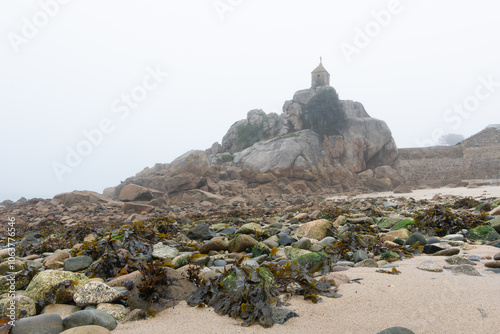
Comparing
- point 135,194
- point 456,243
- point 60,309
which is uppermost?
point 60,309

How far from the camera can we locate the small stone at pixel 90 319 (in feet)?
6.97

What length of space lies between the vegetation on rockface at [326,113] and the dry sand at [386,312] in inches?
Result: 1132

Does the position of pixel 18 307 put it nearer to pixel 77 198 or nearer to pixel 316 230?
pixel 316 230

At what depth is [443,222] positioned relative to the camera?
5176 millimetres

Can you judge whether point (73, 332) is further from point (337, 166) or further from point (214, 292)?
point (337, 166)

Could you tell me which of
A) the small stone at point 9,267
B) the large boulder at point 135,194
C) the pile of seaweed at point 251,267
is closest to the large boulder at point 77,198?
the large boulder at point 135,194

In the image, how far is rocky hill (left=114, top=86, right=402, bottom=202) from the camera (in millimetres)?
20047

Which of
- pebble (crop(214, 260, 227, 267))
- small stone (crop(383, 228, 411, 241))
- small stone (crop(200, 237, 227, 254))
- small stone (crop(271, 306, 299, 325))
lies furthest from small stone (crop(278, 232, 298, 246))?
small stone (crop(271, 306, 299, 325))

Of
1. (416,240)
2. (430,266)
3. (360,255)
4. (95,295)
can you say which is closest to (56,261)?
(95,295)

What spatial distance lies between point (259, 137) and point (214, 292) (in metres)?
32.5

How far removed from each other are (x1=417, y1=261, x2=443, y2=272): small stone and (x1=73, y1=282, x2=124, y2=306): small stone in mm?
2883

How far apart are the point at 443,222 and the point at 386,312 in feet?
12.3

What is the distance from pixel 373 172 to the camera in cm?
2892

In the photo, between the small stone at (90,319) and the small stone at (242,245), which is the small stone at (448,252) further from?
the small stone at (90,319)
